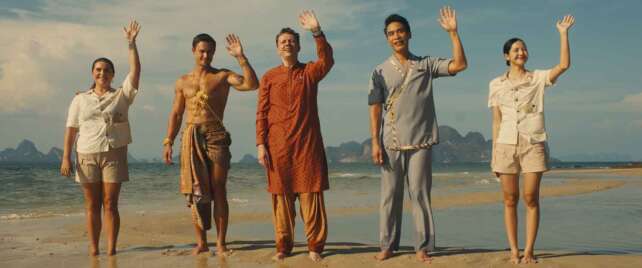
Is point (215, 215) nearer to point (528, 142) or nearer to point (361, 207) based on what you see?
point (528, 142)

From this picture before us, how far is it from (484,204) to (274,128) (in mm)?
7767

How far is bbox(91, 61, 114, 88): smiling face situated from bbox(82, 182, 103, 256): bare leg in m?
1.00

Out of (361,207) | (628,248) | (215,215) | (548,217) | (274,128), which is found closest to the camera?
(274,128)

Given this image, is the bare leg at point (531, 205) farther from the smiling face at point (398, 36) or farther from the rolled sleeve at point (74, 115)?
the rolled sleeve at point (74, 115)

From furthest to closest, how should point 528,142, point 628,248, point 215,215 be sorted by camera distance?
point 628,248, point 215,215, point 528,142

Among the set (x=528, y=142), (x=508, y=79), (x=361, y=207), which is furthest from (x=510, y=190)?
(x=361, y=207)

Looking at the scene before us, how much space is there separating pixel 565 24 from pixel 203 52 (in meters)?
3.26

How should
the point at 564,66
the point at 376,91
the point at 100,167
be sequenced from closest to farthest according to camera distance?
the point at 564,66
the point at 376,91
the point at 100,167

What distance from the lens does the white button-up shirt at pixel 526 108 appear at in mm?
4887

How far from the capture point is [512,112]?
4969 millimetres

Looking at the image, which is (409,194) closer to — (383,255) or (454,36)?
(383,255)

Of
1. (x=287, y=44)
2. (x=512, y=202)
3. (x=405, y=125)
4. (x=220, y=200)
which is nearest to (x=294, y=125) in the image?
(x=287, y=44)

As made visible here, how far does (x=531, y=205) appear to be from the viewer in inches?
197

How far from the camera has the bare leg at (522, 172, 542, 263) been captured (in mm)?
4895
